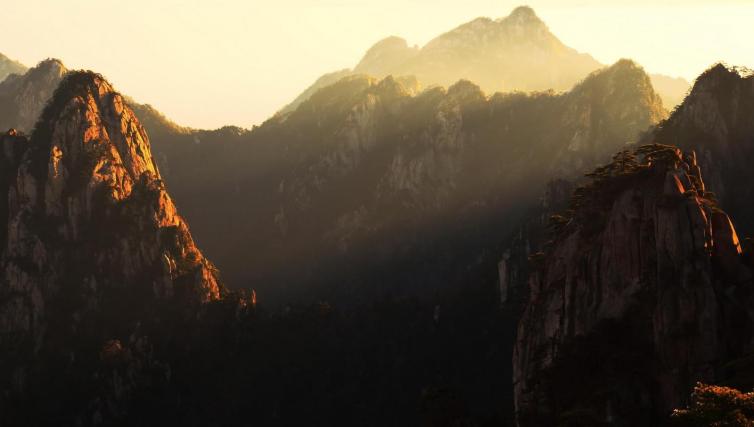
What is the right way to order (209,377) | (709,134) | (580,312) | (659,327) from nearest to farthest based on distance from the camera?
(659,327)
(580,312)
(709,134)
(209,377)

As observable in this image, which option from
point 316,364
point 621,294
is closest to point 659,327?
point 621,294

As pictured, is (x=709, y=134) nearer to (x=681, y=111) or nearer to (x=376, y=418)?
(x=681, y=111)

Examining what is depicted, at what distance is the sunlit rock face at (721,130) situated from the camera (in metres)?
164

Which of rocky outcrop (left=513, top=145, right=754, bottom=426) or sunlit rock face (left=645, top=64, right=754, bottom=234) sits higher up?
sunlit rock face (left=645, top=64, right=754, bottom=234)

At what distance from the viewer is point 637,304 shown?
96312 mm

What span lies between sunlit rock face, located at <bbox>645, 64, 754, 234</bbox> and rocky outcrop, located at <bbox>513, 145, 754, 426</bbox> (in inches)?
Answer: 2374

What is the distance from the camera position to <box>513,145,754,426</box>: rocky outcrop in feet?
299

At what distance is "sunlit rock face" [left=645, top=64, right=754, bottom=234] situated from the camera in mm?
164000

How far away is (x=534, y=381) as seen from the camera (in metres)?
103

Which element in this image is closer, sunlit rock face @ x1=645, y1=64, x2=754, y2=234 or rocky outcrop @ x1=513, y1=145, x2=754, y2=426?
rocky outcrop @ x1=513, y1=145, x2=754, y2=426

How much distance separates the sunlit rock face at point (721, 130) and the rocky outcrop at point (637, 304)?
198 feet

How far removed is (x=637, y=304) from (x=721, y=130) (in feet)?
280

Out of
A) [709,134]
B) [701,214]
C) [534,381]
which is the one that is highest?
[709,134]

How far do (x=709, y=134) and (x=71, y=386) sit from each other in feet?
370
